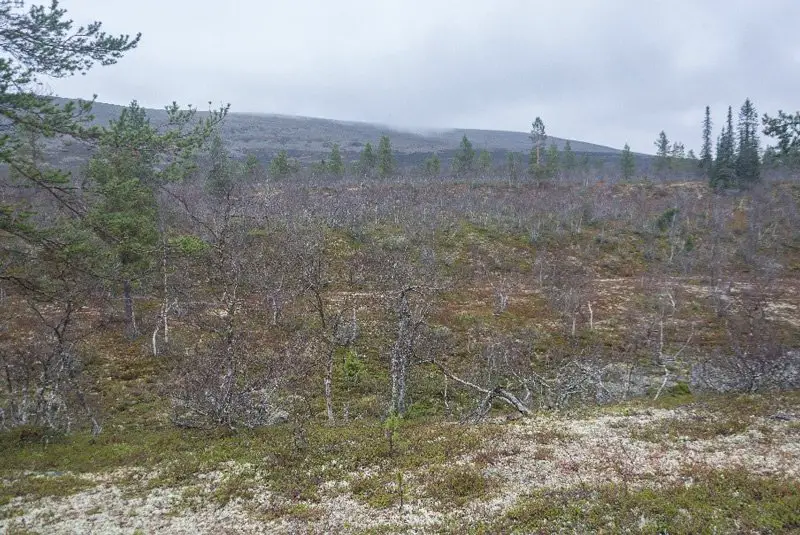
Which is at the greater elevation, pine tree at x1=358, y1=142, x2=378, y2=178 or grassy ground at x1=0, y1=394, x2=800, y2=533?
pine tree at x1=358, y1=142, x2=378, y2=178

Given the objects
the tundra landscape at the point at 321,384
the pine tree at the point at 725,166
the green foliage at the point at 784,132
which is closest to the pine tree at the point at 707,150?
the pine tree at the point at 725,166

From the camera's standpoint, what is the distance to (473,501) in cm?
1130

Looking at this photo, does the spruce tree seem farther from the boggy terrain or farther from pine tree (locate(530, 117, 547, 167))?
pine tree (locate(530, 117, 547, 167))

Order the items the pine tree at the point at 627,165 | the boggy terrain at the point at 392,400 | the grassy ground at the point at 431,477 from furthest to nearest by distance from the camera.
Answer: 1. the pine tree at the point at 627,165
2. the boggy terrain at the point at 392,400
3. the grassy ground at the point at 431,477

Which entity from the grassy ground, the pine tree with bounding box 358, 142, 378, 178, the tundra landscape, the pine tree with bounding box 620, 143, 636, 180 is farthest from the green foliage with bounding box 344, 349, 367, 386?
the pine tree with bounding box 620, 143, 636, 180

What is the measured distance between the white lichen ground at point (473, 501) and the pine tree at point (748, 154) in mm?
108181

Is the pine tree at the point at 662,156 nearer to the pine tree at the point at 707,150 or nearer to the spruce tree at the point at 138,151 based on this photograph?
the pine tree at the point at 707,150

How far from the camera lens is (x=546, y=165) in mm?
117812

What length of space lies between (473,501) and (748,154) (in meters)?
119

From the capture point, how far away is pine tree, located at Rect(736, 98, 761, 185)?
329 ft

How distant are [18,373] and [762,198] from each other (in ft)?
369

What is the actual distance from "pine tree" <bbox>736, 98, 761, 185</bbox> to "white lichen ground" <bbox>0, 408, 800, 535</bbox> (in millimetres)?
108181

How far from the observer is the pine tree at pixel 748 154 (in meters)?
100

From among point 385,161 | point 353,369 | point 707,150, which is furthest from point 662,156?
point 353,369
